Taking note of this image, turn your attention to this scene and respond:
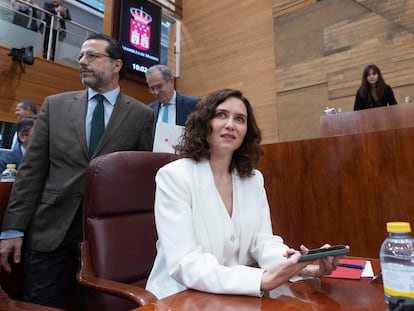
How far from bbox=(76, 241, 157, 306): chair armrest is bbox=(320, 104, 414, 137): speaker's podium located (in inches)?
76.2

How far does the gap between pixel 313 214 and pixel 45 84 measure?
4236 millimetres

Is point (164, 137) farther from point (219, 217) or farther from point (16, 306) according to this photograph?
point (16, 306)

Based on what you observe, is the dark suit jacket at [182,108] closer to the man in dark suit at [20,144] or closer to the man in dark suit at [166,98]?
the man in dark suit at [166,98]

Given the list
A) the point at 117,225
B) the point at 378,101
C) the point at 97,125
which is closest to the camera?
the point at 117,225

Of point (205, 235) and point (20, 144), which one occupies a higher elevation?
point (20, 144)

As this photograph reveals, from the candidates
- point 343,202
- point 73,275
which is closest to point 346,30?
point 343,202

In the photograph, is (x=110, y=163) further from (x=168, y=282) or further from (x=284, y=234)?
(x=284, y=234)

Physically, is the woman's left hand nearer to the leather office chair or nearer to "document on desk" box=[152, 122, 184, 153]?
the leather office chair

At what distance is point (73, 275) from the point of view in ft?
4.48

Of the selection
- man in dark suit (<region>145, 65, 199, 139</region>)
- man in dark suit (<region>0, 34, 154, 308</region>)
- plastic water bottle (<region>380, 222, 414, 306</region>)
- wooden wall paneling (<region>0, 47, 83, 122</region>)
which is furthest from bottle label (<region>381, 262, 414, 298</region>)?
wooden wall paneling (<region>0, 47, 83, 122</region>)

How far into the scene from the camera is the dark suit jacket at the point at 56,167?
50.3 inches

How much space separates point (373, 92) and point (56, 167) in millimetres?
3052

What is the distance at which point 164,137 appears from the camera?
5.70 feet

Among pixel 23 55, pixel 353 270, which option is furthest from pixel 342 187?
pixel 23 55
